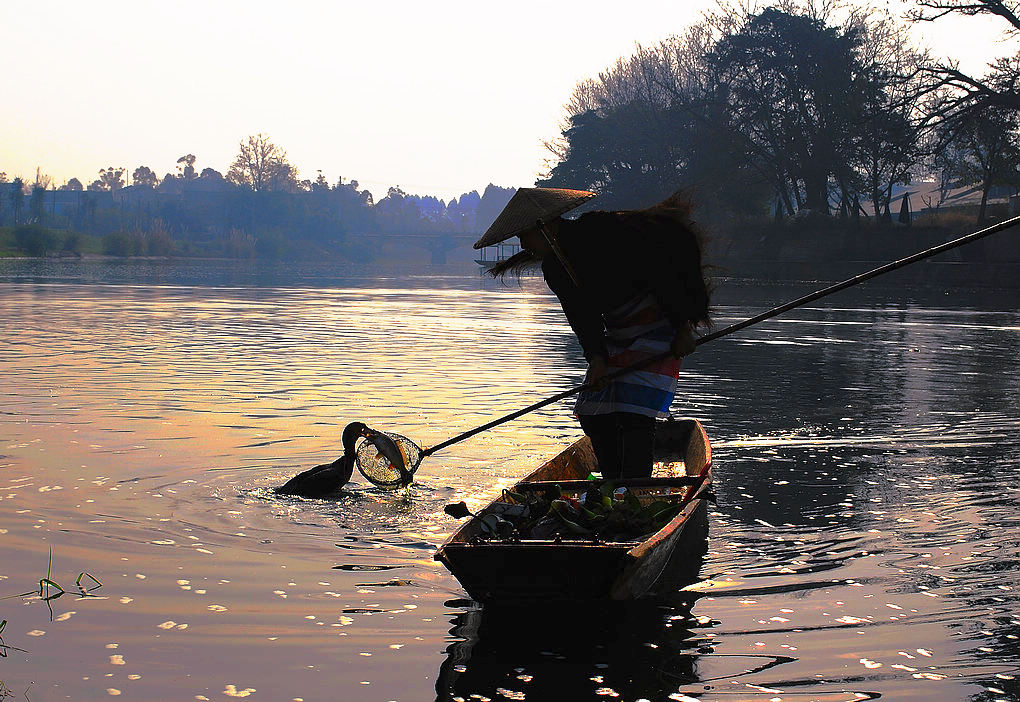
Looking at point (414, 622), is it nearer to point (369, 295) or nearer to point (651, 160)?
point (369, 295)

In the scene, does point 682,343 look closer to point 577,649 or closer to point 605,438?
point 605,438

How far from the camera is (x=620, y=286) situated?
6.93m

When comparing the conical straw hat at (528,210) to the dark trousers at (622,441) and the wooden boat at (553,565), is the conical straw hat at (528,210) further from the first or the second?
the wooden boat at (553,565)

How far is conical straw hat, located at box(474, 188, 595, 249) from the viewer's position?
684 centimetres

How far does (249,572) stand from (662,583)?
2354 millimetres

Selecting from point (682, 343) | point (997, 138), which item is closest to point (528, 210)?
point (682, 343)

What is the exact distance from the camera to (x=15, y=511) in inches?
334

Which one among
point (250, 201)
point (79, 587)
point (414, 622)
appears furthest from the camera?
point (250, 201)

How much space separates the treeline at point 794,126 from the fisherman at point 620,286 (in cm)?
4080

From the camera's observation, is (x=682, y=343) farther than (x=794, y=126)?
No

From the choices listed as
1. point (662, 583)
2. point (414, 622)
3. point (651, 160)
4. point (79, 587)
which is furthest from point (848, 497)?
point (651, 160)

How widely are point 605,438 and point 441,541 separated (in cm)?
131

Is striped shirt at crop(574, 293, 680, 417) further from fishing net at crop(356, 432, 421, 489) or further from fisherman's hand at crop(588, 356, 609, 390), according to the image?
fishing net at crop(356, 432, 421, 489)

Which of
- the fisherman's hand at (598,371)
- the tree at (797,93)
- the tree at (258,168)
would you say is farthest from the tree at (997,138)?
the tree at (258,168)
